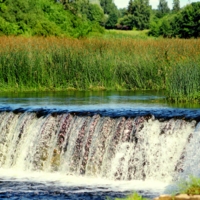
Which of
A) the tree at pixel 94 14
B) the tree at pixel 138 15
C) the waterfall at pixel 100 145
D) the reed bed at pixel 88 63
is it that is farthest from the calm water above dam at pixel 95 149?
the tree at pixel 94 14

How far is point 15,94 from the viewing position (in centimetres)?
2327

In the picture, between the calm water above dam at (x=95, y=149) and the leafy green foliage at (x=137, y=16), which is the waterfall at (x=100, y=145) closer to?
the calm water above dam at (x=95, y=149)

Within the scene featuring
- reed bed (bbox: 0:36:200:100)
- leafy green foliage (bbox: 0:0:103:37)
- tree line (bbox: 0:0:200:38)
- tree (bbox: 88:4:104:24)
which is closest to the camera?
reed bed (bbox: 0:36:200:100)

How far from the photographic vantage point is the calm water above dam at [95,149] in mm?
13930

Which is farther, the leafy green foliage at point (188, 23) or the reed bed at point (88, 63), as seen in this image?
the leafy green foliage at point (188, 23)

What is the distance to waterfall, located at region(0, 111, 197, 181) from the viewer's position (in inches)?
582

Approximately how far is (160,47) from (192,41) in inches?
59.1

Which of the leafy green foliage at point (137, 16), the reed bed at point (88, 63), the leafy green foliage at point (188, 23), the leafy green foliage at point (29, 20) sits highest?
the leafy green foliage at point (137, 16)

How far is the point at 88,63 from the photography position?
24.2 metres

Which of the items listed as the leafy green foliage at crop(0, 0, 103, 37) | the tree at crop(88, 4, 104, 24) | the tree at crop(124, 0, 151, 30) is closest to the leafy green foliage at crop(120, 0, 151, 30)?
the tree at crop(124, 0, 151, 30)

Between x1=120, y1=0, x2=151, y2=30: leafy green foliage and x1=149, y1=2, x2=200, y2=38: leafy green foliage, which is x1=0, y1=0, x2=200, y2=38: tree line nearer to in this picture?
x1=149, y1=2, x2=200, y2=38: leafy green foliage

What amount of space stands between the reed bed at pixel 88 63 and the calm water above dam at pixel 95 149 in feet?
17.0

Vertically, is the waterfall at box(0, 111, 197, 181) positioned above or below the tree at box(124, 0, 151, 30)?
below

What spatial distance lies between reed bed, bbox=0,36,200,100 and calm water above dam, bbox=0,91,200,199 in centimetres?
518
